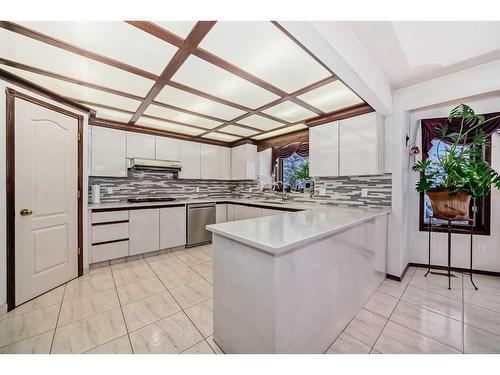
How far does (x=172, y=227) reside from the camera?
3533 millimetres

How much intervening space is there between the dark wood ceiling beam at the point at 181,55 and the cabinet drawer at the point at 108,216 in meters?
1.64

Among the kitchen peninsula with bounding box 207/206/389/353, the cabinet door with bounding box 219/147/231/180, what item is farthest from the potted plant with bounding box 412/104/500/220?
the cabinet door with bounding box 219/147/231/180

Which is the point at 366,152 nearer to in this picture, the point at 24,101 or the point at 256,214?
the point at 256,214

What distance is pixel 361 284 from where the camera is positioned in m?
1.91

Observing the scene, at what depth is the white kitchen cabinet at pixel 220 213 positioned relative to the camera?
416 cm

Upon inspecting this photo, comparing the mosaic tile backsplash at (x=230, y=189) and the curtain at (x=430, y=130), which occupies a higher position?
the curtain at (x=430, y=130)

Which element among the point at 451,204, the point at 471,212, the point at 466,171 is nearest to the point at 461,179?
the point at 466,171

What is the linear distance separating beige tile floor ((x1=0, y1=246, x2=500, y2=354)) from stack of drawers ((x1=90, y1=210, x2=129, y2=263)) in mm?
380

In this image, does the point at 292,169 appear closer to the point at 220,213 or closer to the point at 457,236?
the point at 220,213

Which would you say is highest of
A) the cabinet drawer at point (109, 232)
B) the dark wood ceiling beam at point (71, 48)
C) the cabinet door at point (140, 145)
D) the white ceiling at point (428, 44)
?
the white ceiling at point (428, 44)

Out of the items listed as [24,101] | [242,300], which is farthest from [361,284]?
[24,101]

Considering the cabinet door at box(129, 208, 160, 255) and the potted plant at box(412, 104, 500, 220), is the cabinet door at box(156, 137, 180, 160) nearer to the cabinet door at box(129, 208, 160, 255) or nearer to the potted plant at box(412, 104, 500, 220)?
the cabinet door at box(129, 208, 160, 255)

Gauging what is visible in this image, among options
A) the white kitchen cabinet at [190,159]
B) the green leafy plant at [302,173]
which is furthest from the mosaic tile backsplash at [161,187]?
the green leafy plant at [302,173]

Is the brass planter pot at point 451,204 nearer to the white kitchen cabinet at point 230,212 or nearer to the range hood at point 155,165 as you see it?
the white kitchen cabinet at point 230,212
